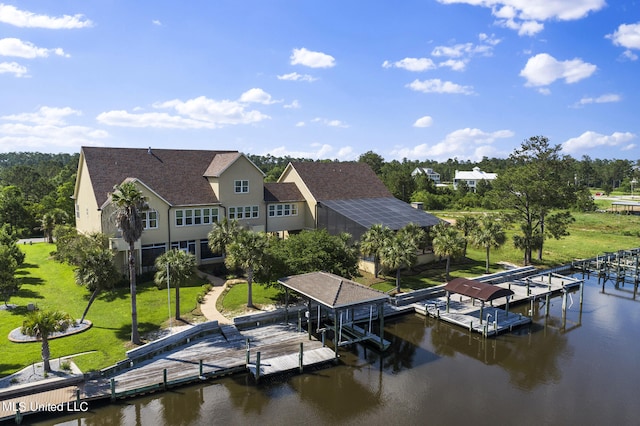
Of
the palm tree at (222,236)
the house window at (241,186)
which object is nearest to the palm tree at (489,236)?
the palm tree at (222,236)

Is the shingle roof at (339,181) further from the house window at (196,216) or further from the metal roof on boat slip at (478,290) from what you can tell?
the metal roof on boat slip at (478,290)

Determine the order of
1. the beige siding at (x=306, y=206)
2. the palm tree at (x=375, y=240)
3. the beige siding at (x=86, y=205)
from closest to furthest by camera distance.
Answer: the palm tree at (x=375, y=240) → the beige siding at (x=86, y=205) → the beige siding at (x=306, y=206)

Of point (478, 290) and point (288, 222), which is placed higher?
point (288, 222)

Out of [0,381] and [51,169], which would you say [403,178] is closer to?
[0,381]

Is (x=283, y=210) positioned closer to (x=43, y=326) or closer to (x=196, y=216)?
(x=196, y=216)

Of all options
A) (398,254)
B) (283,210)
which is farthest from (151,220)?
(398,254)

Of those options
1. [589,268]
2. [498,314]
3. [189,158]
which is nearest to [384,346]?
[498,314]
